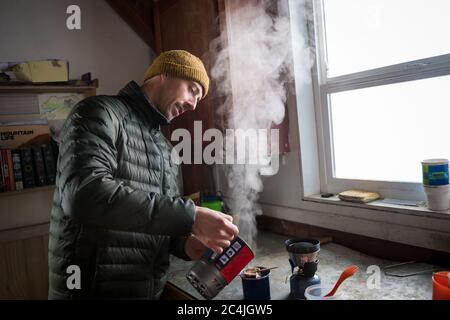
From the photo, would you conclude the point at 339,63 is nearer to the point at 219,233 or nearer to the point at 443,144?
the point at 443,144

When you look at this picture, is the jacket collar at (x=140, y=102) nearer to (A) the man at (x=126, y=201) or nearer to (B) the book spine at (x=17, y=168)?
(A) the man at (x=126, y=201)

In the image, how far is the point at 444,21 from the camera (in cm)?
143

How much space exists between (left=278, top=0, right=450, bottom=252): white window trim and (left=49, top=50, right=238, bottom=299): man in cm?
71

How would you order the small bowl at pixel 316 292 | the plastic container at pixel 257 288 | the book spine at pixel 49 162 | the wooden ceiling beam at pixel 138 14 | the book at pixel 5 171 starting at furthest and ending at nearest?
the wooden ceiling beam at pixel 138 14, the book spine at pixel 49 162, the book at pixel 5 171, the plastic container at pixel 257 288, the small bowl at pixel 316 292

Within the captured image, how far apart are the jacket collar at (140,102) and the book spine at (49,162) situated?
123 cm

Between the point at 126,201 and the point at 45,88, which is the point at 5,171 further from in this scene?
the point at 126,201

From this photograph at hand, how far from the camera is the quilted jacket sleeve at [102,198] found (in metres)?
0.92

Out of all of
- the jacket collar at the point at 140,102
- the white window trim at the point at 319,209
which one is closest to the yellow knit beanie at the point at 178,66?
the jacket collar at the point at 140,102

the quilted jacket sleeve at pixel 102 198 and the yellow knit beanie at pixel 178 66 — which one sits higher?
the yellow knit beanie at pixel 178 66

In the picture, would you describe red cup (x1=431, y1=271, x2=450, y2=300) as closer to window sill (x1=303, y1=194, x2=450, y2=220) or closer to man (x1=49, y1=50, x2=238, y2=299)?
window sill (x1=303, y1=194, x2=450, y2=220)

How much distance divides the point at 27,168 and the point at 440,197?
226 centimetres

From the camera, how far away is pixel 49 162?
7.61ft

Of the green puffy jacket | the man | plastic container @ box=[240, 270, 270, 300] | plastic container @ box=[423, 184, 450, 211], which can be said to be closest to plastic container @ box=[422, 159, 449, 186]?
plastic container @ box=[423, 184, 450, 211]

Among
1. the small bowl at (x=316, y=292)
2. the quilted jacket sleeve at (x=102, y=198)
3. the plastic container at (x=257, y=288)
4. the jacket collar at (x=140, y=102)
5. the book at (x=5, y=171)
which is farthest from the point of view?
the book at (x=5, y=171)
